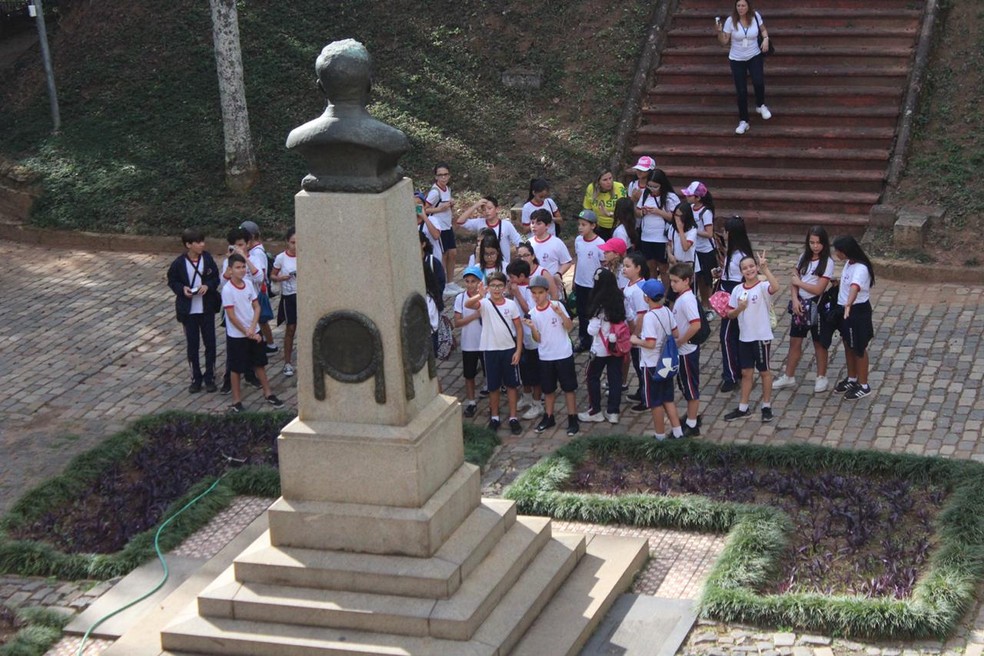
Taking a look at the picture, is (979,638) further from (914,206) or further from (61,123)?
(61,123)

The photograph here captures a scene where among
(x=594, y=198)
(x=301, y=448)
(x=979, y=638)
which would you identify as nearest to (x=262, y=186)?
(x=594, y=198)

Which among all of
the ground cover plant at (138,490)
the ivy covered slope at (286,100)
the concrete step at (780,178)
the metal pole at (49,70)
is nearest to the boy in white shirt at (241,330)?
the ground cover plant at (138,490)

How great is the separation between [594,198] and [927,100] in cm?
555

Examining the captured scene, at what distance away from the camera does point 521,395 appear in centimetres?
1332

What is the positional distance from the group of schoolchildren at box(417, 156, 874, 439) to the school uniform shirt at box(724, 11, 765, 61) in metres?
5.11

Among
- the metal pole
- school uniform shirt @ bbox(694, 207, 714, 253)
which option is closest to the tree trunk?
the metal pole

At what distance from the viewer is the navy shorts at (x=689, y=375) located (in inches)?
471

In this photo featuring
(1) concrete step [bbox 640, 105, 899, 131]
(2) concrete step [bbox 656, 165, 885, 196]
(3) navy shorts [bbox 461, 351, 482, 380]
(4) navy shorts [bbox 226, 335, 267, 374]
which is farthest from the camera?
(1) concrete step [bbox 640, 105, 899, 131]

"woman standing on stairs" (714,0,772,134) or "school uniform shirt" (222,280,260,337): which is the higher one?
"woman standing on stairs" (714,0,772,134)

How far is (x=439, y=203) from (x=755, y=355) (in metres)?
4.87

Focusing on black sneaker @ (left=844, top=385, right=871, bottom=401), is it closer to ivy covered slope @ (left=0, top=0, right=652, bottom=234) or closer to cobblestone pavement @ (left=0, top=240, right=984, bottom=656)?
cobblestone pavement @ (left=0, top=240, right=984, bottom=656)

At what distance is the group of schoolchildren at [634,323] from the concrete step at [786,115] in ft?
17.7

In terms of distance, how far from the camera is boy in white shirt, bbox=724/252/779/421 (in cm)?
1220

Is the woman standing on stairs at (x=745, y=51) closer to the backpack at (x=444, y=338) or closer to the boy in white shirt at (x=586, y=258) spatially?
the boy in white shirt at (x=586, y=258)
